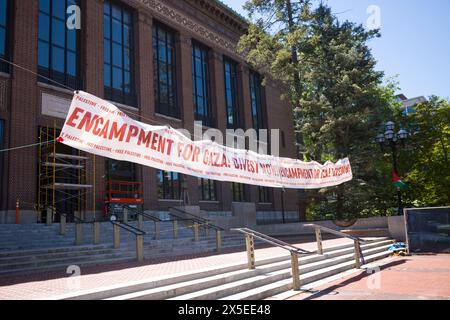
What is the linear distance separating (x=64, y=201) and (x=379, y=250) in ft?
48.4

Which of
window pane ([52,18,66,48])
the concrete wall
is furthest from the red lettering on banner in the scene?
window pane ([52,18,66,48])

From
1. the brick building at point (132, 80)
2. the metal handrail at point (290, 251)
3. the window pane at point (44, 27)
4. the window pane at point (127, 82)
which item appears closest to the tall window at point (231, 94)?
the brick building at point (132, 80)

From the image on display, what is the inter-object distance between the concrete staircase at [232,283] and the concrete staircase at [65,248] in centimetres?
451

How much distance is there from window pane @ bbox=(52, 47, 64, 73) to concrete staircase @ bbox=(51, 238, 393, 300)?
49.6 ft

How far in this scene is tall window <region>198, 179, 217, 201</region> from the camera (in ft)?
92.4

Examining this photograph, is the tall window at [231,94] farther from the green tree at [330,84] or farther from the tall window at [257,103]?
the green tree at [330,84]

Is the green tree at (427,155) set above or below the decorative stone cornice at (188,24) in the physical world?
below

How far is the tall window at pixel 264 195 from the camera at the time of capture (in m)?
34.8

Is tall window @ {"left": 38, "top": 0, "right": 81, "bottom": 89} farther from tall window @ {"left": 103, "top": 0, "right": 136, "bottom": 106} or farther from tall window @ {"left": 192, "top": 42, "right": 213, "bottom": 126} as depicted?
tall window @ {"left": 192, "top": 42, "right": 213, "bottom": 126}

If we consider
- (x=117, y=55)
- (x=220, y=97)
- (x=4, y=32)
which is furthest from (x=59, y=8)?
(x=220, y=97)

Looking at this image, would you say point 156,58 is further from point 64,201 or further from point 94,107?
point 94,107

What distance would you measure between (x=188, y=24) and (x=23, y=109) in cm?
1500

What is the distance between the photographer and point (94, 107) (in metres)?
6.58
